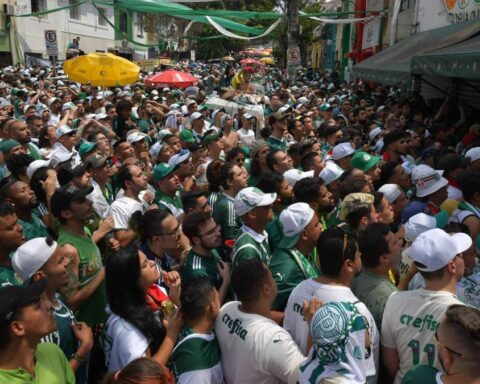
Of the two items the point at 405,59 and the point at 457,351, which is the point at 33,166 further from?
the point at 405,59

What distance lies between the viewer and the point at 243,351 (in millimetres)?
2508

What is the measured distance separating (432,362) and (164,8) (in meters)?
13.2

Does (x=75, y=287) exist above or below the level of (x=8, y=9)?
below

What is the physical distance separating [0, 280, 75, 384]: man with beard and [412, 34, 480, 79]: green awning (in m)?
5.81

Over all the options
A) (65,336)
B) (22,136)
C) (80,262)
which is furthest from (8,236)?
(22,136)

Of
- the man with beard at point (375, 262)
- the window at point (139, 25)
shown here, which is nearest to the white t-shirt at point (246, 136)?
the man with beard at point (375, 262)

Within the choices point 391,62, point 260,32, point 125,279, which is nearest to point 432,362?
point 125,279

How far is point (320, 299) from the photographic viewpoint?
9.28ft

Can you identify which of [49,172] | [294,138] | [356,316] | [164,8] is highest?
[164,8]

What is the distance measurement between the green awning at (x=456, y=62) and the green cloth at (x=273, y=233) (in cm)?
360

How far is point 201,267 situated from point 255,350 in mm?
1253

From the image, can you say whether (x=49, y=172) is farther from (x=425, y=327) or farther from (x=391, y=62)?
(x=391, y=62)

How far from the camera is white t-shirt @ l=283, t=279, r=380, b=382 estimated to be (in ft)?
8.86

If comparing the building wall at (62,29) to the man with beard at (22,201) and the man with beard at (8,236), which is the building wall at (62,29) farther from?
the man with beard at (8,236)
